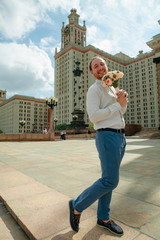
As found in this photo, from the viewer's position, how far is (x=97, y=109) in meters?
1.78

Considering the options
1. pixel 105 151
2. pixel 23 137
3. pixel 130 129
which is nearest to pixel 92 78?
pixel 130 129

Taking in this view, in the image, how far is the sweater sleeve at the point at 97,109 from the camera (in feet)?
5.77

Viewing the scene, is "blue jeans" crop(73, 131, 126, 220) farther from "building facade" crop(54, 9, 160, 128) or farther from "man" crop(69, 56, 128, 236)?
"building facade" crop(54, 9, 160, 128)

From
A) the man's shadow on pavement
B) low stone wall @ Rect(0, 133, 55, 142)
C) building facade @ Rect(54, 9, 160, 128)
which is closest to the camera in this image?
the man's shadow on pavement

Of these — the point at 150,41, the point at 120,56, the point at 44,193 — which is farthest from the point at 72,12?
the point at 44,193

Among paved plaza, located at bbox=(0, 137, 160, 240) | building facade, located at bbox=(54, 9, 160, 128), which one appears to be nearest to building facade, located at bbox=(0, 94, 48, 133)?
building facade, located at bbox=(54, 9, 160, 128)

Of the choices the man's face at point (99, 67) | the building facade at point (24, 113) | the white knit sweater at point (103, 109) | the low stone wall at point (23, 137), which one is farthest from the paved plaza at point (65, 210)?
the building facade at point (24, 113)

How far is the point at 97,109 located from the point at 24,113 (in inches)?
4677

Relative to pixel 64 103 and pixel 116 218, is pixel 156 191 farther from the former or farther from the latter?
pixel 64 103

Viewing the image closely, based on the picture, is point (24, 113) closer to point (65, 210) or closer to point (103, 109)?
point (65, 210)

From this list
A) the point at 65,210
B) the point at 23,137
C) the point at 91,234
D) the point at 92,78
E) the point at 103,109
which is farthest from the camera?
the point at 92,78

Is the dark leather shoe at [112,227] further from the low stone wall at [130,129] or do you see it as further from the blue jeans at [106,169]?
the low stone wall at [130,129]

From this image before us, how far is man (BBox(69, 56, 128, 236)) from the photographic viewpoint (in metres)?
1.68

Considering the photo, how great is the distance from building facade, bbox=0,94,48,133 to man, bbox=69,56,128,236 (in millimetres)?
105100
